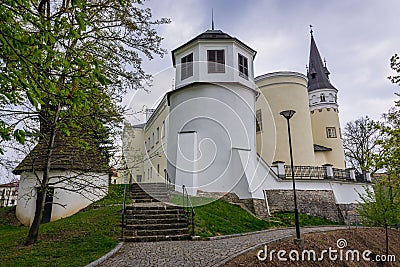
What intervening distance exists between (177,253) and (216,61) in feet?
39.4

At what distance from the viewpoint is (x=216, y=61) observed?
53.7 ft

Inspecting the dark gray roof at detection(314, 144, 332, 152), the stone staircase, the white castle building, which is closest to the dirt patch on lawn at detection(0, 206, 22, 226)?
the white castle building

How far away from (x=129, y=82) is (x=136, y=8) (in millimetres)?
2266

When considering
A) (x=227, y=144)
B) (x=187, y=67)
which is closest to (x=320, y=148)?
(x=227, y=144)

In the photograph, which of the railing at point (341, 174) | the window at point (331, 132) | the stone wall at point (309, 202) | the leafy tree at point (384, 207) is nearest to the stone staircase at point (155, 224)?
the stone wall at point (309, 202)

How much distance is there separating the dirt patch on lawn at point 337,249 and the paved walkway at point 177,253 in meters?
0.49

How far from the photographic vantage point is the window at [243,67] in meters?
16.8

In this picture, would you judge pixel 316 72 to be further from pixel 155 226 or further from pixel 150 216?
pixel 155 226

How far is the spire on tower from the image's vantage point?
2909 cm

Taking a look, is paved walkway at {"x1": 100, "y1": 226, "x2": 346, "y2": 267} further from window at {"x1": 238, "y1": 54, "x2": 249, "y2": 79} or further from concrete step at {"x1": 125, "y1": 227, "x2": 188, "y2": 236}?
window at {"x1": 238, "y1": 54, "x2": 249, "y2": 79}

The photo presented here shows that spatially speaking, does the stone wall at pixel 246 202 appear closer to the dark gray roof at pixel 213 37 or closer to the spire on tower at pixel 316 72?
the dark gray roof at pixel 213 37

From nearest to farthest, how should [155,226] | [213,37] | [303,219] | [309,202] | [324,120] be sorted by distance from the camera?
[155,226] → [303,219] → [309,202] → [213,37] → [324,120]

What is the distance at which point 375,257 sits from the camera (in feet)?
35.1

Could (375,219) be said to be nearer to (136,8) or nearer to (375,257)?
(375,257)
